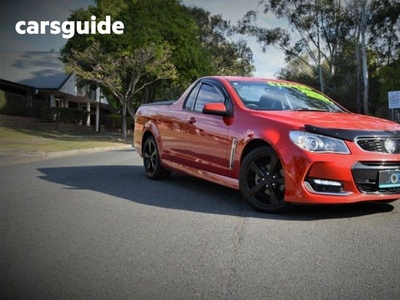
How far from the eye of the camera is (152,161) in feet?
25.3

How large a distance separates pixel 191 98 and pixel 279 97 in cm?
146

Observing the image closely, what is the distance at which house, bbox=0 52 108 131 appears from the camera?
3859 cm

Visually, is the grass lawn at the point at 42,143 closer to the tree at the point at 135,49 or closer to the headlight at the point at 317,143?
the tree at the point at 135,49

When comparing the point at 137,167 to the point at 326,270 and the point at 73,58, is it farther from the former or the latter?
the point at 73,58

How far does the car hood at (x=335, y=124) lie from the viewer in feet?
14.9

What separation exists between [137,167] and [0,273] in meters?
6.85

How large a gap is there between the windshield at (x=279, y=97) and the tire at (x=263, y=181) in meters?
0.83

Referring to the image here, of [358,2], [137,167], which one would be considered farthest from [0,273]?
[358,2]

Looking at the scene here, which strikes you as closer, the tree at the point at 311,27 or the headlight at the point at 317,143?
the headlight at the point at 317,143

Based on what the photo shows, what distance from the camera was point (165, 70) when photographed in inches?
1190

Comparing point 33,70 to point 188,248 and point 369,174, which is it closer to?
point 369,174

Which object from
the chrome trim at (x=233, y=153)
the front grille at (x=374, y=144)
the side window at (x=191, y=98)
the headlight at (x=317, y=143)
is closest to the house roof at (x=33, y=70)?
the side window at (x=191, y=98)

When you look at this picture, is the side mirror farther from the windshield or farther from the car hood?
the car hood

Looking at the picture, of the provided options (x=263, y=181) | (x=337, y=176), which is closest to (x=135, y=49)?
(x=263, y=181)
